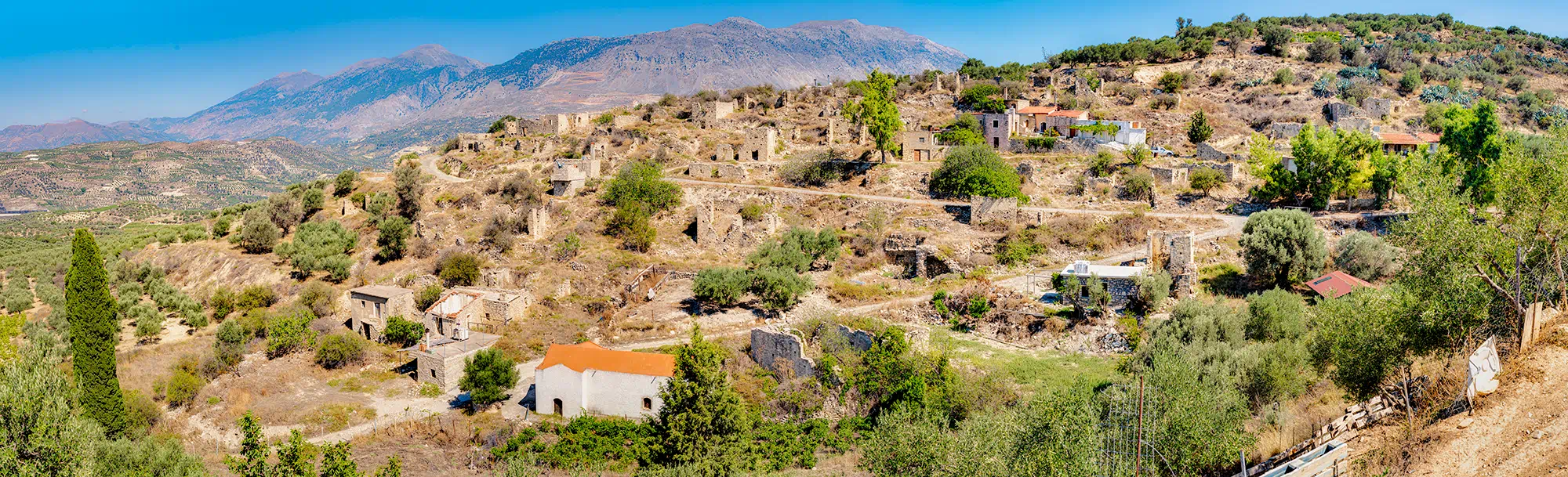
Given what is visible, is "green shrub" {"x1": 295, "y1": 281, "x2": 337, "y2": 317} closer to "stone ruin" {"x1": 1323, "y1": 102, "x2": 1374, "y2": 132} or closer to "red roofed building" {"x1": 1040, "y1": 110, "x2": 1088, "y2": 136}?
"red roofed building" {"x1": 1040, "y1": 110, "x2": 1088, "y2": 136}

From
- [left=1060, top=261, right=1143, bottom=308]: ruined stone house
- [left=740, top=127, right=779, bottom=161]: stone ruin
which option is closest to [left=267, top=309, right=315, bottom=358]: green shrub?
[left=1060, top=261, right=1143, bottom=308]: ruined stone house

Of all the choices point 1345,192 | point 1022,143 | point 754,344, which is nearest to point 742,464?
point 754,344

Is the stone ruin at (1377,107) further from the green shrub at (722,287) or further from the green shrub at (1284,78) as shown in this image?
the green shrub at (722,287)

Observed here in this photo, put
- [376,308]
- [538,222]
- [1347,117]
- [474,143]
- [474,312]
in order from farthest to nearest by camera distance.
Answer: [474,143] < [1347,117] < [538,222] < [376,308] < [474,312]

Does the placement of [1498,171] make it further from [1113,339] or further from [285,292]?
[285,292]

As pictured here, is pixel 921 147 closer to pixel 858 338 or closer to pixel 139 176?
pixel 858 338

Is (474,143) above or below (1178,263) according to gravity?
above

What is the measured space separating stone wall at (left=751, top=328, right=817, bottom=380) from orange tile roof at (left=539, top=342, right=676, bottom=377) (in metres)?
2.70

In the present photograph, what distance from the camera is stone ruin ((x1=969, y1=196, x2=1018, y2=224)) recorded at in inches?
1494

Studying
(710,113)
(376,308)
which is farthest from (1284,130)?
(376,308)

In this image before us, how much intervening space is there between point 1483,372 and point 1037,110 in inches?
1697

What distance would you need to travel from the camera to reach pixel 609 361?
2394cm

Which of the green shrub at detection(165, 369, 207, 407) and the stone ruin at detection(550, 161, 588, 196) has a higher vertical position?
the stone ruin at detection(550, 161, 588, 196)

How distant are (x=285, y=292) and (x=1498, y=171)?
131 feet
